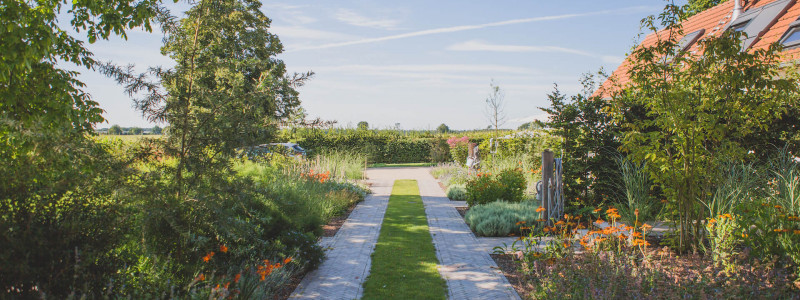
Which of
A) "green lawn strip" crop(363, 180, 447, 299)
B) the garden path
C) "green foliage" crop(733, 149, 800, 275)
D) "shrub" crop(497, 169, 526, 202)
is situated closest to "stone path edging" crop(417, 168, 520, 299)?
the garden path

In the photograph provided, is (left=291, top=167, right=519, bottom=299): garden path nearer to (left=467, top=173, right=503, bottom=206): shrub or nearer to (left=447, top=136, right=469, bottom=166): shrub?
(left=467, top=173, right=503, bottom=206): shrub

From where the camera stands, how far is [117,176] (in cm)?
325

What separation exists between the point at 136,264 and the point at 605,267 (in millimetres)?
3955

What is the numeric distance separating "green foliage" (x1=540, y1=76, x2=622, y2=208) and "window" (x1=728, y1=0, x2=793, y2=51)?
550cm

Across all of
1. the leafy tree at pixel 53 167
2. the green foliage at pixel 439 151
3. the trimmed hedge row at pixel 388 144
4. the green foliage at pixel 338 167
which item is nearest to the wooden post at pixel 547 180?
the leafy tree at pixel 53 167

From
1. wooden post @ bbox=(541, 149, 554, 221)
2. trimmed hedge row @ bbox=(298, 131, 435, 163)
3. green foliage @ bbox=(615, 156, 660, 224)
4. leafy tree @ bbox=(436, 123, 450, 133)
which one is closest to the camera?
green foliage @ bbox=(615, 156, 660, 224)

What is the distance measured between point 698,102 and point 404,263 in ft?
12.7

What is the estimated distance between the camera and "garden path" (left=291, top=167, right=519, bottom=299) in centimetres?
443

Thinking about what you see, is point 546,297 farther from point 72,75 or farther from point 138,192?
point 72,75

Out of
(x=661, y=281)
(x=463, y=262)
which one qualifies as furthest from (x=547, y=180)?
(x=661, y=281)

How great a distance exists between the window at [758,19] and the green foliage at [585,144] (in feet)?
18.1

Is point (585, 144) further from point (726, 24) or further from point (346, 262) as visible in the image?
point (726, 24)

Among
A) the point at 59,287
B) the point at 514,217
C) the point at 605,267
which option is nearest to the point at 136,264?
the point at 59,287

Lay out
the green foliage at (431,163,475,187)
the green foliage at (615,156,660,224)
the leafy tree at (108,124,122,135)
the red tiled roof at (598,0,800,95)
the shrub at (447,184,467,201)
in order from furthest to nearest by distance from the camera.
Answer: the green foliage at (431,163,475,187) → the shrub at (447,184,467,201) → the red tiled roof at (598,0,800,95) → the green foliage at (615,156,660,224) → the leafy tree at (108,124,122,135)
